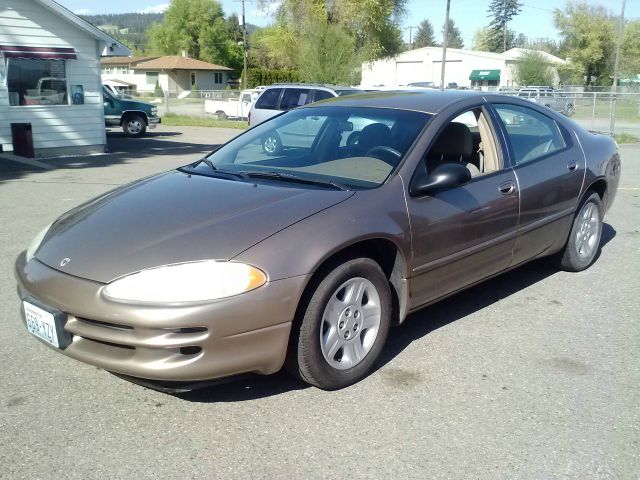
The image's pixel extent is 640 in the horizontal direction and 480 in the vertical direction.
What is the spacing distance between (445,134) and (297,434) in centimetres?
229

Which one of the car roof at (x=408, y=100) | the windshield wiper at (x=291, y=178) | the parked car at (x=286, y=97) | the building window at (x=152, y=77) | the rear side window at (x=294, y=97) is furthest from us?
the building window at (x=152, y=77)

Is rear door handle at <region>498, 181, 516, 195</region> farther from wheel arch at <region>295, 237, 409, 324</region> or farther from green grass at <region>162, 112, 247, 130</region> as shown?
green grass at <region>162, 112, 247, 130</region>

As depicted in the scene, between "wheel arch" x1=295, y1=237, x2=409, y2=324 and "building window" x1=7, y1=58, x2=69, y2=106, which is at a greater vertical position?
"building window" x1=7, y1=58, x2=69, y2=106

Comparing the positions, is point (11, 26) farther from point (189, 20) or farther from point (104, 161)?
point (189, 20)

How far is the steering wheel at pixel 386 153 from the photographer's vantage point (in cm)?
399

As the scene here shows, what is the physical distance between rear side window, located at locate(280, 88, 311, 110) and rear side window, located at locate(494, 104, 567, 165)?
1053 centimetres

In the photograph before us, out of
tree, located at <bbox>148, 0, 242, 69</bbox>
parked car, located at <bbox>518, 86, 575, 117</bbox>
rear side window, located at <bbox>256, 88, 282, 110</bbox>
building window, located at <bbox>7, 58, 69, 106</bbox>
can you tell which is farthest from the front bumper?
tree, located at <bbox>148, 0, 242, 69</bbox>

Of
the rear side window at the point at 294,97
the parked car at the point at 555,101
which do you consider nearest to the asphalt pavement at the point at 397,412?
the rear side window at the point at 294,97

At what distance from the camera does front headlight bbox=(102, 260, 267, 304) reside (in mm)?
2943

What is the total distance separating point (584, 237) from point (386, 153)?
2547 millimetres

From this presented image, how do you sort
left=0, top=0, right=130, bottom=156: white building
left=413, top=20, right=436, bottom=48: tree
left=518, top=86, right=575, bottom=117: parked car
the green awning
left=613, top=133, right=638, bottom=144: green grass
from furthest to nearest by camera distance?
left=413, top=20, right=436, bottom=48: tree, the green awning, left=518, top=86, right=575, bottom=117: parked car, left=613, top=133, right=638, bottom=144: green grass, left=0, top=0, right=130, bottom=156: white building

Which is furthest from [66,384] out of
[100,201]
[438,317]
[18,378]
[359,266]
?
[438,317]

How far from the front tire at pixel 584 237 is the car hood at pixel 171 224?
2749 millimetres

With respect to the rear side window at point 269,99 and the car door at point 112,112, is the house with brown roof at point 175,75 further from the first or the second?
the rear side window at point 269,99
